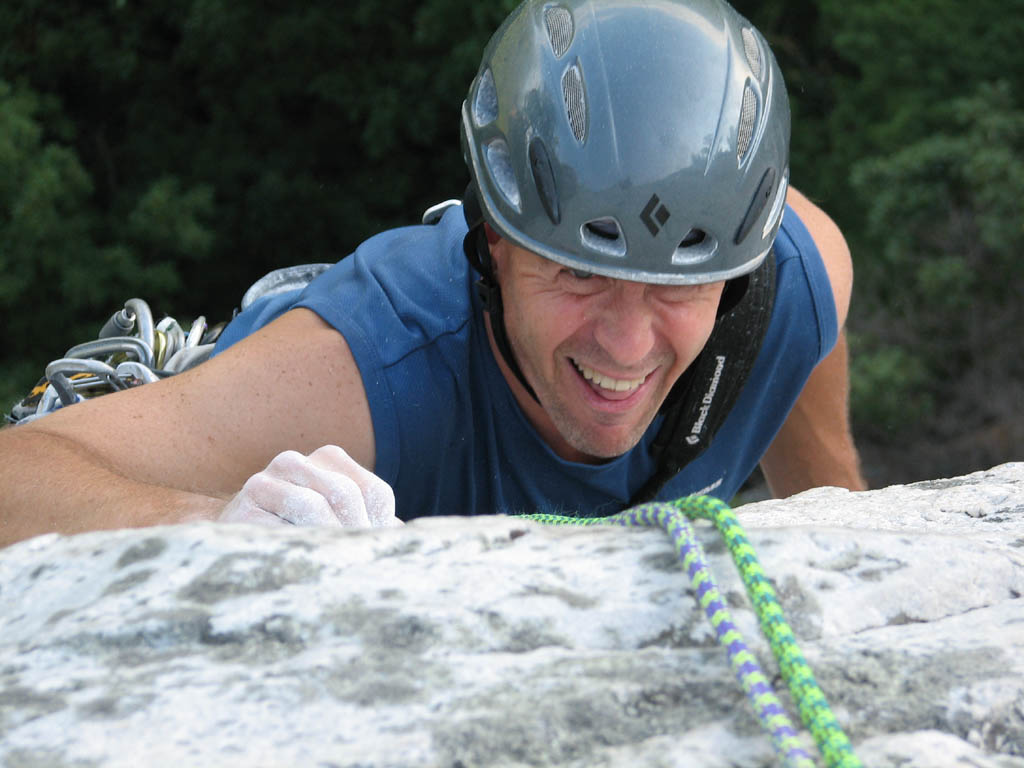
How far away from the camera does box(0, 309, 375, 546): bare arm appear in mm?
1881

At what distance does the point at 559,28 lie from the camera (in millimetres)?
2244

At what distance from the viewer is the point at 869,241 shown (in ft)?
19.4

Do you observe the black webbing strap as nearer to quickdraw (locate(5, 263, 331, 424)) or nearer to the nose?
the nose

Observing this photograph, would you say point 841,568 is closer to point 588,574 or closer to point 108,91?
point 588,574

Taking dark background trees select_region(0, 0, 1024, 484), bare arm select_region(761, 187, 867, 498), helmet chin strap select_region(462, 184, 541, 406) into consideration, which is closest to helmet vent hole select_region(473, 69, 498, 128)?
helmet chin strap select_region(462, 184, 541, 406)

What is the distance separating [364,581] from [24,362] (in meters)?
5.20

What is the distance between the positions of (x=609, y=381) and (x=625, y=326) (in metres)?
0.13

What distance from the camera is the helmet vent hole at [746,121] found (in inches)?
85.8

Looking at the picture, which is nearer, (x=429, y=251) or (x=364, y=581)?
(x=364, y=581)

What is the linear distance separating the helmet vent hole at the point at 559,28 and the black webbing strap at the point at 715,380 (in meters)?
0.63

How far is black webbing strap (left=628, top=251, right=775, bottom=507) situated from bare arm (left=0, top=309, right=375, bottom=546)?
676 mm

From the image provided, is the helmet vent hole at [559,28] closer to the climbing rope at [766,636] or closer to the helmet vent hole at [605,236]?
the helmet vent hole at [605,236]

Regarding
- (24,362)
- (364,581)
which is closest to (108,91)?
(24,362)

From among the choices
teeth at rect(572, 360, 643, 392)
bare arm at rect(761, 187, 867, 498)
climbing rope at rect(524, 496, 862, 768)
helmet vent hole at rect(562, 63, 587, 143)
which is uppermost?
helmet vent hole at rect(562, 63, 587, 143)
